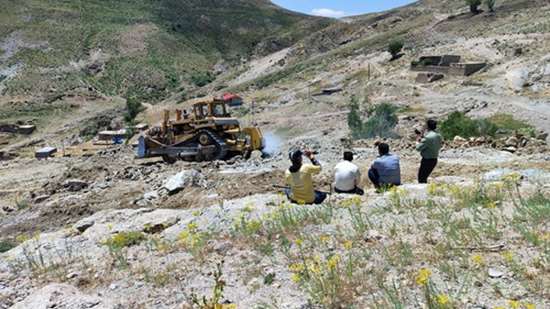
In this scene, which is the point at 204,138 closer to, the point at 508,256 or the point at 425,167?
the point at 425,167

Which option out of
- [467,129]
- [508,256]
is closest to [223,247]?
[508,256]

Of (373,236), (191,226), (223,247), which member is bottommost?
(223,247)

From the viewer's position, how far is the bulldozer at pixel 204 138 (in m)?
17.6

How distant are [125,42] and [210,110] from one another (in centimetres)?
7318

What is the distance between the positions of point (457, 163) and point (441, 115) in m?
13.3

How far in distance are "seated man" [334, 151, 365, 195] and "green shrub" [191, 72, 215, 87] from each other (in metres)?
64.2

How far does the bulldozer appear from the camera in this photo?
17625 mm

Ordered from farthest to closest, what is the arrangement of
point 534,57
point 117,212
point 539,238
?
point 534,57
point 117,212
point 539,238

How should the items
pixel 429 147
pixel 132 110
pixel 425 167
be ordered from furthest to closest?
pixel 132 110 < pixel 425 167 < pixel 429 147

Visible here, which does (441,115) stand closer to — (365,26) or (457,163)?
(457,163)

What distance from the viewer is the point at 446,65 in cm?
4075

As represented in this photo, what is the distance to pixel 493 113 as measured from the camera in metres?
25.0

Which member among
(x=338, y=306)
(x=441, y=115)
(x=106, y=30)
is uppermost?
(x=106, y=30)


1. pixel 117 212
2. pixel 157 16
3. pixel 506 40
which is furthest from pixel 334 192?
pixel 157 16
